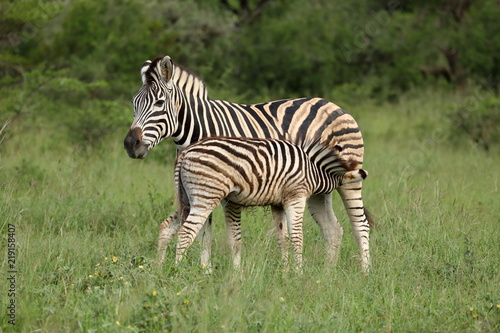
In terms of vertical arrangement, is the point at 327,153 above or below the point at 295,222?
above

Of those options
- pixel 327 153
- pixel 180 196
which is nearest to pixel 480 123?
pixel 327 153

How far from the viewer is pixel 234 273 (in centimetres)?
550

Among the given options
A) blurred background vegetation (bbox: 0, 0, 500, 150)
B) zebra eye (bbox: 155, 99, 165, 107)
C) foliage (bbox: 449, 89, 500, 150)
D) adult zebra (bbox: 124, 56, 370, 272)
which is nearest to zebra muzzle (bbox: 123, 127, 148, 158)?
adult zebra (bbox: 124, 56, 370, 272)

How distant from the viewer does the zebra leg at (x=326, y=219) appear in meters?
7.18

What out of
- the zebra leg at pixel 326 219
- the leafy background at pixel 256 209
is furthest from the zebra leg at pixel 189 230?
the zebra leg at pixel 326 219

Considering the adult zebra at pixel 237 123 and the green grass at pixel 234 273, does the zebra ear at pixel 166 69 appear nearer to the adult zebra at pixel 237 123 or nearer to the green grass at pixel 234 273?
the adult zebra at pixel 237 123

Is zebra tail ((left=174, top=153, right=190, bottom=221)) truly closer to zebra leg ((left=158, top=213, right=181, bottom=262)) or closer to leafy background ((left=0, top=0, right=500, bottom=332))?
zebra leg ((left=158, top=213, right=181, bottom=262))

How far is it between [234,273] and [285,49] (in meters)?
13.7

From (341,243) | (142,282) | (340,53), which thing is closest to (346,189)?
(341,243)

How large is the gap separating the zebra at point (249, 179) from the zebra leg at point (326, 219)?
54cm

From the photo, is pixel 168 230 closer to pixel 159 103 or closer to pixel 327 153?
pixel 159 103

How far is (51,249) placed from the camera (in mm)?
6223

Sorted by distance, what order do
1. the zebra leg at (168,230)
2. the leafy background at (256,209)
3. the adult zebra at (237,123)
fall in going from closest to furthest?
the leafy background at (256,209) → the zebra leg at (168,230) → the adult zebra at (237,123)

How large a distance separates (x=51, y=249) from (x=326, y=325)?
2.74 meters
